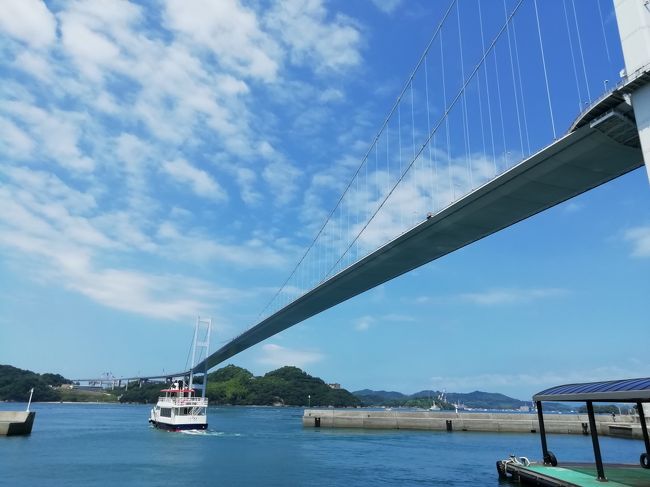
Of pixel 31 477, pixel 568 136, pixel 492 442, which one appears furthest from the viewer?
pixel 492 442

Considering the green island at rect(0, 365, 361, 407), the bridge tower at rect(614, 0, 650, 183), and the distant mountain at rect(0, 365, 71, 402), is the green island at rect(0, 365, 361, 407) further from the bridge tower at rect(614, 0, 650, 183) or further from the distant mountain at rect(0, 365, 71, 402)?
the bridge tower at rect(614, 0, 650, 183)

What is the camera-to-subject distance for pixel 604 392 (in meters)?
10.7

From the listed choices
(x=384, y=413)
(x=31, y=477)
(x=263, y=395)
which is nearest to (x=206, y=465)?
(x=31, y=477)

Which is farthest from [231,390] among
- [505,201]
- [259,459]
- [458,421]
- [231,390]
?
[505,201]

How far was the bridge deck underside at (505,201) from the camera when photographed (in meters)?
13.8

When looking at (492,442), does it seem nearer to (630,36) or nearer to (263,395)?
(630,36)

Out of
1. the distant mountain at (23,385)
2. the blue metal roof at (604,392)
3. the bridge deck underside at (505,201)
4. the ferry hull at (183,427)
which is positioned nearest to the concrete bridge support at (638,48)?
the bridge deck underside at (505,201)

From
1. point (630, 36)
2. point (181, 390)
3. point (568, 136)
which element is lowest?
point (181, 390)

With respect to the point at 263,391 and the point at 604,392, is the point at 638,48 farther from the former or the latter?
the point at 263,391

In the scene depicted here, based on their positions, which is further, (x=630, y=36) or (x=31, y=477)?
(x=31, y=477)

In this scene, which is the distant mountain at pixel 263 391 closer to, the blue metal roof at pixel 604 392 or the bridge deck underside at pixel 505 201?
the bridge deck underside at pixel 505 201

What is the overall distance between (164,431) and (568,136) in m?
36.4

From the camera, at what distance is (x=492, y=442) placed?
111ft

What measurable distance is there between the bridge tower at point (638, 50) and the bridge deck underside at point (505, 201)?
1606 millimetres
